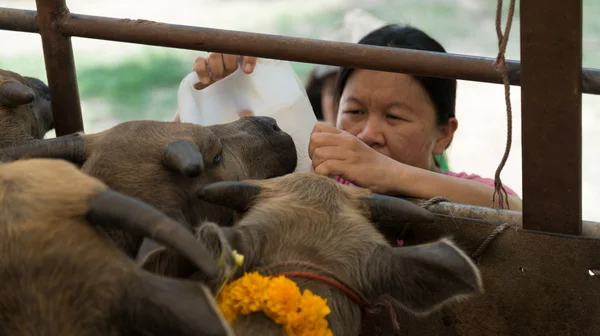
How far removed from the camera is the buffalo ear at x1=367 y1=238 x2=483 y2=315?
234 cm

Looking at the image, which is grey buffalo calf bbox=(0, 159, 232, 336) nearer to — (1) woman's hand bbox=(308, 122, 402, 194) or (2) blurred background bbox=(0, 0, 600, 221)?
(1) woman's hand bbox=(308, 122, 402, 194)

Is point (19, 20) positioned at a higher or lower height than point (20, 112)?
higher

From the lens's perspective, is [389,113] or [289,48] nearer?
[289,48]

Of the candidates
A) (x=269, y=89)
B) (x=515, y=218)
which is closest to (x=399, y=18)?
(x=269, y=89)

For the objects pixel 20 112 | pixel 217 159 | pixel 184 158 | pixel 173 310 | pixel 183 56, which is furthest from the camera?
pixel 183 56

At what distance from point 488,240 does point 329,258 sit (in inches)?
26.8

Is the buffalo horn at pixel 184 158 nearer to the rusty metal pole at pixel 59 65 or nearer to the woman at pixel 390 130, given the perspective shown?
the woman at pixel 390 130

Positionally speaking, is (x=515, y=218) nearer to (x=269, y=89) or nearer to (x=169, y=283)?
(x=169, y=283)

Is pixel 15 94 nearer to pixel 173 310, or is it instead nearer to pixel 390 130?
pixel 390 130

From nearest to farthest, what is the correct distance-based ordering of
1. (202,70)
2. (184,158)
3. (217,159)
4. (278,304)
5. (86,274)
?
1. (86,274)
2. (278,304)
3. (184,158)
4. (217,159)
5. (202,70)

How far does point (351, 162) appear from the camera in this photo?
3.25 m

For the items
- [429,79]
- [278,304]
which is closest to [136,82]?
[429,79]

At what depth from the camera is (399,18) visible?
569 inches

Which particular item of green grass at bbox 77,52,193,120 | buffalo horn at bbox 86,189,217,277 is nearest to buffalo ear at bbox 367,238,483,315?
buffalo horn at bbox 86,189,217,277
